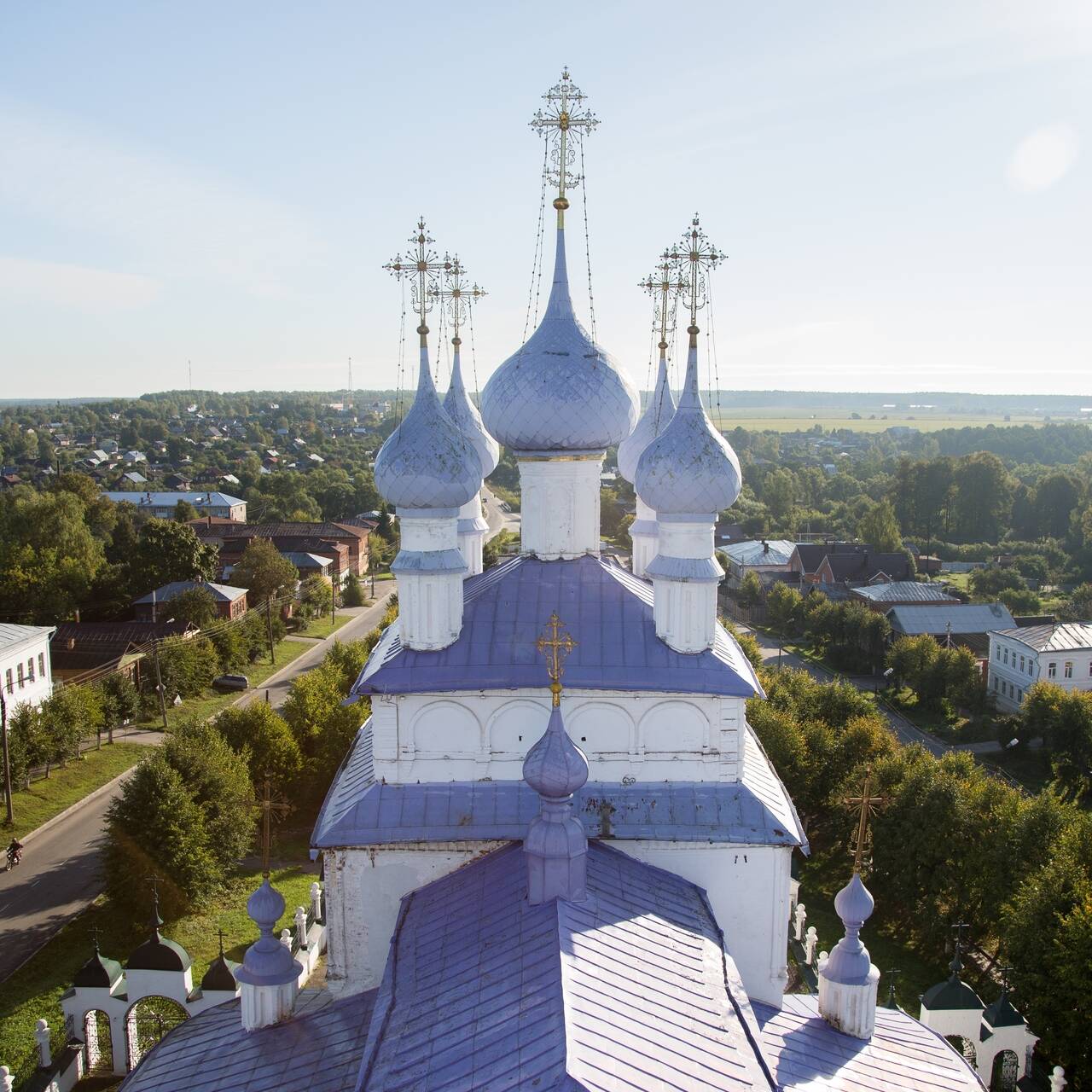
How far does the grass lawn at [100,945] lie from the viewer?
1628 centimetres

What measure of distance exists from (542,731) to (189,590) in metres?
33.7

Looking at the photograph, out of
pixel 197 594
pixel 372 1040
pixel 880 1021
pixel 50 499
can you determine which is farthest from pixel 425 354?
pixel 50 499

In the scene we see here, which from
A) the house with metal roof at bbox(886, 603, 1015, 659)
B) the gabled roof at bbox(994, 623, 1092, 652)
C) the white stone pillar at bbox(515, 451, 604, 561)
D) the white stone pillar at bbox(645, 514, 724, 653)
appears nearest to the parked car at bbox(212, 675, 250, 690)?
the house with metal roof at bbox(886, 603, 1015, 659)

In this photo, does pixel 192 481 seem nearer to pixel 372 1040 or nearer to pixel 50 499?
pixel 50 499

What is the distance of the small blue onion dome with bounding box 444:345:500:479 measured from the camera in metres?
16.0

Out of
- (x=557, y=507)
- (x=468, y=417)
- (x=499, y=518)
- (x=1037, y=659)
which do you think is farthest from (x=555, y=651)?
(x=499, y=518)

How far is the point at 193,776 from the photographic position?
21.3 m

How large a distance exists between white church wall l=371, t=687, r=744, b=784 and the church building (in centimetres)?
2

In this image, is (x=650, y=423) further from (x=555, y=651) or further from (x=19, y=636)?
(x=19, y=636)

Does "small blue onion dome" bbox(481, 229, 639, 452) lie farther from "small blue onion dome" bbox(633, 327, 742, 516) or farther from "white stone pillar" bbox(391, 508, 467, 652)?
"white stone pillar" bbox(391, 508, 467, 652)

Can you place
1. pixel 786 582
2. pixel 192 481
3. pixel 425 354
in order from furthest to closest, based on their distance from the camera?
pixel 192 481
pixel 786 582
pixel 425 354

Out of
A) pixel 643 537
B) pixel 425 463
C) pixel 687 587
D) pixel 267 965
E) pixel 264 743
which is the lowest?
pixel 264 743

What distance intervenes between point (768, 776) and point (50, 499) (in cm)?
4782

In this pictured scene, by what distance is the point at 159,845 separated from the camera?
20.0 meters
